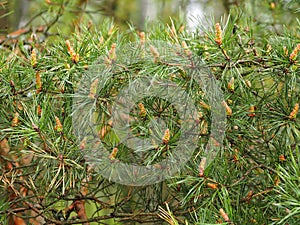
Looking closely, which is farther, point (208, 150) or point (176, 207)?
point (176, 207)

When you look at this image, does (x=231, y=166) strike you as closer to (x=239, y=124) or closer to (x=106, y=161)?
(x=239, y=124)

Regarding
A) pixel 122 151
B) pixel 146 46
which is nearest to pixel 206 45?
pixel 146 46

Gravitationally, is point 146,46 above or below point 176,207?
above

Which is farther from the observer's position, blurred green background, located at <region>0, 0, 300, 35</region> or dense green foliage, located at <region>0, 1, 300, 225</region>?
blurred green background, located at <region>0, 0, 300, 35</region>

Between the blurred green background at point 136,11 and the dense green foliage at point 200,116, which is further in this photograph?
the blurred green background at point 136,11

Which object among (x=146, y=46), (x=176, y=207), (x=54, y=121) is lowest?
(x=176, y=207)

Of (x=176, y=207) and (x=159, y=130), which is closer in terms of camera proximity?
(x=159, y=130)

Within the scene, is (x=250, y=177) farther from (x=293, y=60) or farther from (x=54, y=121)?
(x=54, y=121)

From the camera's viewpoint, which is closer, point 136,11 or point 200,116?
point 200,116

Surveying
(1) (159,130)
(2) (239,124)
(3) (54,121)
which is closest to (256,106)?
(2) (239,124)
